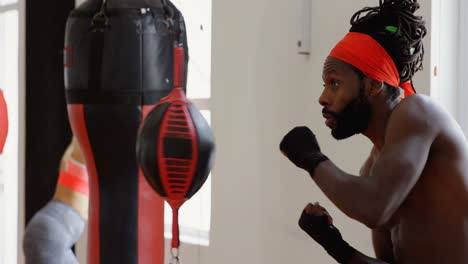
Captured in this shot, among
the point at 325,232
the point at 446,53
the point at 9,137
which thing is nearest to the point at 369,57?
the point at 325,232

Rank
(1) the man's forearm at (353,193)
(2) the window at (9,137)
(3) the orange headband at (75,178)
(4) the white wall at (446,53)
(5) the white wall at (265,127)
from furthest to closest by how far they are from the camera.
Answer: (2) the window at (9,137) < (5) the white wall at (265,127) < (4) the white wall at (446,53) < (3) the orange headband at (75,178) < (1) the man's forearm at (353,193)

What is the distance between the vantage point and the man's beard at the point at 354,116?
5.84 feet

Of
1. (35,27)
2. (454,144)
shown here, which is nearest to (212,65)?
(35,27)

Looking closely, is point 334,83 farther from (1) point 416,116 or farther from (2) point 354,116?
(1) point 416,116

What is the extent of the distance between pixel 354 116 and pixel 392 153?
17cm

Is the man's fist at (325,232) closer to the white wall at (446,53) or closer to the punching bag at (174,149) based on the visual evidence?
the punching bag at (174,149)

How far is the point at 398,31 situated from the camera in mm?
1793

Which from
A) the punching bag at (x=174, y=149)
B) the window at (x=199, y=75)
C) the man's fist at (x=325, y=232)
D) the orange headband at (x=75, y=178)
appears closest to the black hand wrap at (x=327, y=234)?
the man's fist at (x=325, y=232)

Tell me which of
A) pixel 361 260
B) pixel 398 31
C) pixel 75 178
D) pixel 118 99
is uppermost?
pixel 398 31

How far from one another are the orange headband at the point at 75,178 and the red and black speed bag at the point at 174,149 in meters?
0.48

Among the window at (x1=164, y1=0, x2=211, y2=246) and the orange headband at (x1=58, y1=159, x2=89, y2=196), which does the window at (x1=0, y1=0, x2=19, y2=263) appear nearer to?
the window at (x1=164, y1=0, x2=211, y2=246)

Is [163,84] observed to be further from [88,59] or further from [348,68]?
[348,68]

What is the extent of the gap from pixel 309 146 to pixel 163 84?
0.36m

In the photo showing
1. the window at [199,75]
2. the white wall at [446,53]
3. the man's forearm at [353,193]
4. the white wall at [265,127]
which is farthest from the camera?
the window at [199,75]
